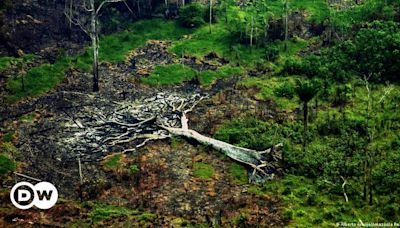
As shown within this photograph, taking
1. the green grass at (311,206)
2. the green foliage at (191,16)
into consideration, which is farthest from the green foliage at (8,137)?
the green foliage at (191,16)

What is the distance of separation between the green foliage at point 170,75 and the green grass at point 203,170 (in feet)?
43.9

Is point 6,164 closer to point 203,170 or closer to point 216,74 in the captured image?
point 203,170

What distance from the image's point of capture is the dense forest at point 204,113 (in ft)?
74.7

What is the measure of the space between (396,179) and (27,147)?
19621 mm

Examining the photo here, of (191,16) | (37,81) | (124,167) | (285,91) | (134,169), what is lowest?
(124,167)

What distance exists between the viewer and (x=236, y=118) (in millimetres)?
32031

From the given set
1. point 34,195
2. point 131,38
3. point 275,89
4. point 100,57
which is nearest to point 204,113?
point 275,89

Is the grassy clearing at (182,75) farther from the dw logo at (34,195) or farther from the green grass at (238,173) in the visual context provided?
the dw logo at (34,195)

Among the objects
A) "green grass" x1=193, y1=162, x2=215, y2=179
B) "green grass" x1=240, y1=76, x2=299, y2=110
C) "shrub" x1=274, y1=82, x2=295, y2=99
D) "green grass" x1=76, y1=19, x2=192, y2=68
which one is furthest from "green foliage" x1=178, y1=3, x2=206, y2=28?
"green grass" x1=193, y1=162, x2=215, y2=179

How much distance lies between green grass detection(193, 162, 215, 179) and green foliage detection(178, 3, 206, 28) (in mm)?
24472

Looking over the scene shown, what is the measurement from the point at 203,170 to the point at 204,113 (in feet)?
25.7

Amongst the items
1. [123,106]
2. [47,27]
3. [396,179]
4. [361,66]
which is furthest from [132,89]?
[396,179]

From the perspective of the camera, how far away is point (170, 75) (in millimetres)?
40312

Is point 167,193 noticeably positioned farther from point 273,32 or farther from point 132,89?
point 273,32
